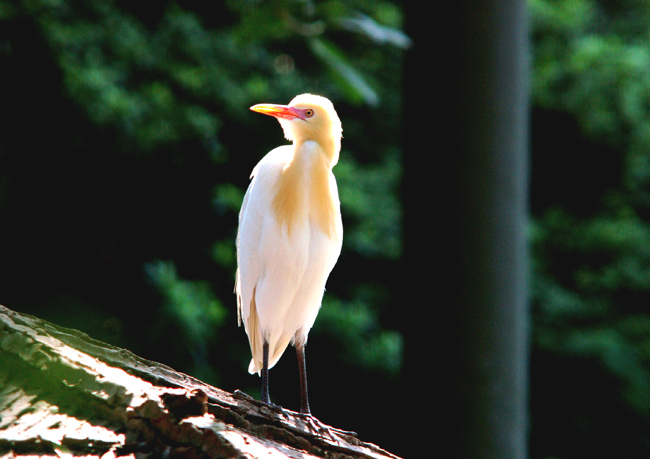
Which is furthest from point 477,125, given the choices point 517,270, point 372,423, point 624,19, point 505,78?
point 624,19

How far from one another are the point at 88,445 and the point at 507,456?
1073mm

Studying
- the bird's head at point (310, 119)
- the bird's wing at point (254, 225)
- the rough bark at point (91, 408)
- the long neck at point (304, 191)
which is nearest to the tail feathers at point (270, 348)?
the bird's wing at point (254, 225)

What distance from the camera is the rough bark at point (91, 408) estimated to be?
26.5 inches

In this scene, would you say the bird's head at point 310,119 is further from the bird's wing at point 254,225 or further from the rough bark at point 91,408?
the rough bark at point 91,408

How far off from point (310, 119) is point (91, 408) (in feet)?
2.55

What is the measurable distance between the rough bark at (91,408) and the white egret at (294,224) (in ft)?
1.69

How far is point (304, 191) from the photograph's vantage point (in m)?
1.36

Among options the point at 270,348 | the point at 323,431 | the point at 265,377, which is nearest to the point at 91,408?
the point at 323,431

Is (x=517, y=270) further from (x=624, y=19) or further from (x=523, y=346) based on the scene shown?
(x=624, y=19)

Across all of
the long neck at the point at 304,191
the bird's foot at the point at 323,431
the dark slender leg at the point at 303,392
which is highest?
the long neck at the point at 304,191

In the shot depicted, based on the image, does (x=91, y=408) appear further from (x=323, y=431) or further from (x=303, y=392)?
(x=303, y=392)

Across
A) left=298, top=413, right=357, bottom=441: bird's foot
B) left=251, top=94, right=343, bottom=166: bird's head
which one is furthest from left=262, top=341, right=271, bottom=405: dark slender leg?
left=251, top=94, right=343, bottom=166: bird's head

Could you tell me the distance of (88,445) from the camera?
0.70 meters

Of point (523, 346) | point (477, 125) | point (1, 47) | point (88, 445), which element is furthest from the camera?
point (1, 47)
